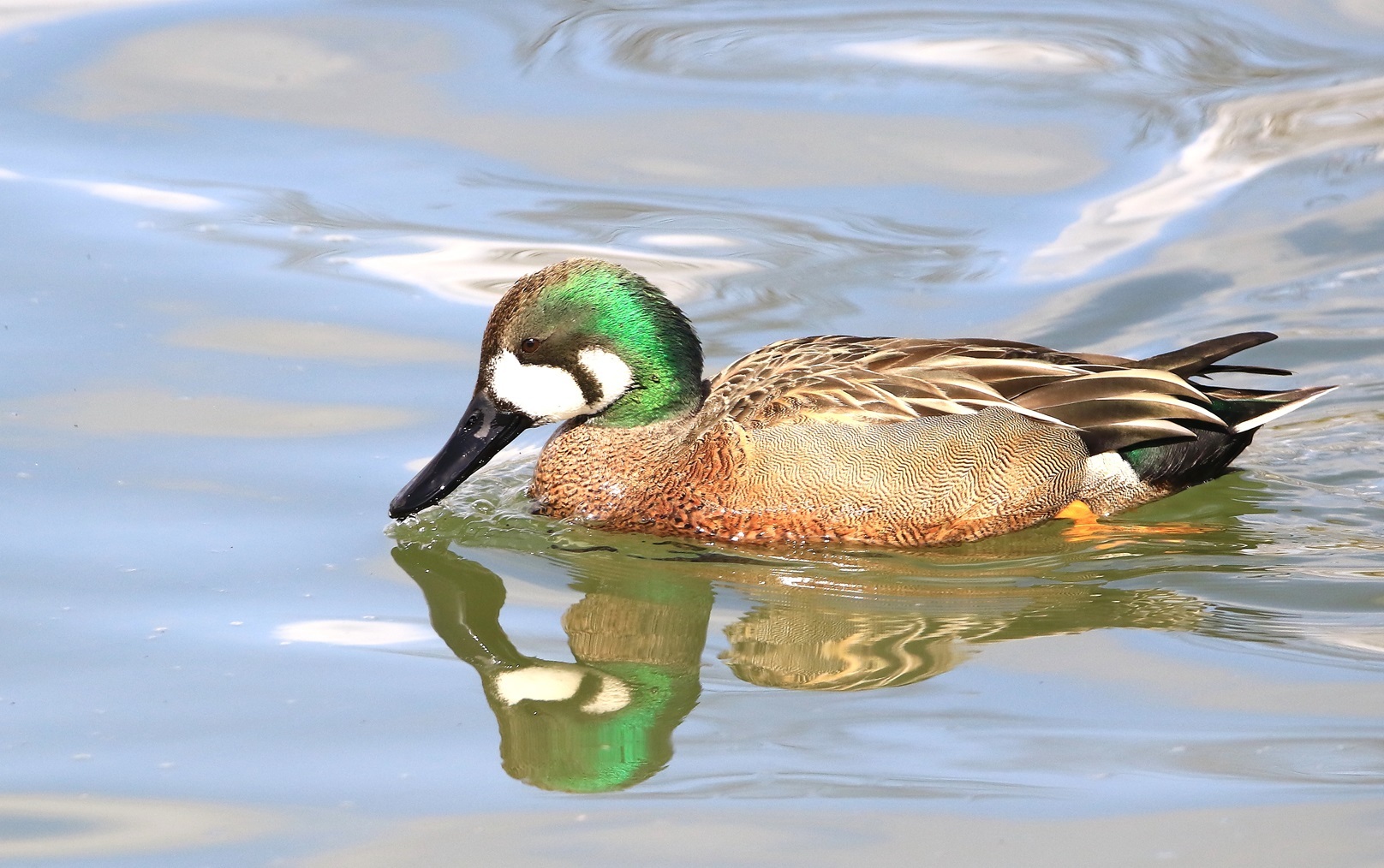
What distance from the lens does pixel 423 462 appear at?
6.82m

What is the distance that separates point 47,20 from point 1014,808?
8.72 meters

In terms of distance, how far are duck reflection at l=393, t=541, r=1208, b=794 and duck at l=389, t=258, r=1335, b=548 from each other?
28 cm

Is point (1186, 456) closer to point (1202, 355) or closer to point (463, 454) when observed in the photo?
point (1202, 355)

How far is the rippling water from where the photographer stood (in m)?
A: 4.48

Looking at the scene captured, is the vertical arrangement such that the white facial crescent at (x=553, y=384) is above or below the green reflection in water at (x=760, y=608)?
above

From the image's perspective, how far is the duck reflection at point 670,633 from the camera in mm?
4863

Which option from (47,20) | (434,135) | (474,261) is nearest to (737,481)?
(474,261)

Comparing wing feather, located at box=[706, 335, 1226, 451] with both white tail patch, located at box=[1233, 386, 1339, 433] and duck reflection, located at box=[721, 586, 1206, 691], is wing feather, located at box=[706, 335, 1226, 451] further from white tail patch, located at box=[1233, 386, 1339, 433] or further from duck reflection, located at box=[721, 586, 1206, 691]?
duck reflection, located at box=[721, 586, 1206, 691]

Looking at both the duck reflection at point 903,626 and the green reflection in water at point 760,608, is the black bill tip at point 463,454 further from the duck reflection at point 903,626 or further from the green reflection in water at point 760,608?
the duck reflection at point 903,626

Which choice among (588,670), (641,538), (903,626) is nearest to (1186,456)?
(903,626)

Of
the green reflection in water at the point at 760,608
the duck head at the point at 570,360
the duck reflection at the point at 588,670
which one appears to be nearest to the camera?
the duck reflection at the point at 588,670

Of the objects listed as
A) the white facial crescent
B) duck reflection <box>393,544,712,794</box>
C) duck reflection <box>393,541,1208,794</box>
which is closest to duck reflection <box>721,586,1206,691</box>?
duck reflection <box>393,541,1208,794</box>

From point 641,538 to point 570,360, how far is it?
2.27ft

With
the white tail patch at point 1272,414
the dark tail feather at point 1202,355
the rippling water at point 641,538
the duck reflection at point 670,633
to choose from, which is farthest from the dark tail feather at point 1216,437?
the duck reflection at point 670,633
